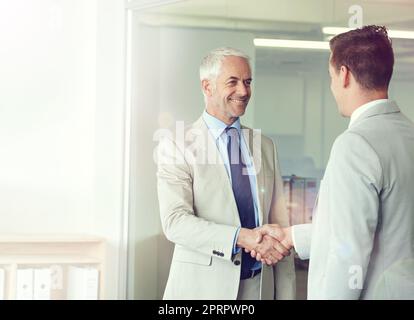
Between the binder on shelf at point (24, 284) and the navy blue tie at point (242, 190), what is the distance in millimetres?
1219

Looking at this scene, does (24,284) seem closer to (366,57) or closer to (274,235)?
(274,235)

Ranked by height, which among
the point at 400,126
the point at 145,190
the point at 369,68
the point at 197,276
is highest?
the point at 369,68

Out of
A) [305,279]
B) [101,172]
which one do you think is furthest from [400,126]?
[101,172]

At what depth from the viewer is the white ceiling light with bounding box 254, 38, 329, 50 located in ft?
12.1

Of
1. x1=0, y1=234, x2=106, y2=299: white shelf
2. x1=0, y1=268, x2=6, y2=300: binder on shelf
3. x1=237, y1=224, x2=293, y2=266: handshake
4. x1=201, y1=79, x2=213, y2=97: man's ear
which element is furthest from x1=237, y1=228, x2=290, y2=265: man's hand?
x1=0, y1=268, x2=6, y2=300: binder on shelf

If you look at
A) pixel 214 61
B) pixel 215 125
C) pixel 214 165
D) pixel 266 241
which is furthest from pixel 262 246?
pixel 214 61

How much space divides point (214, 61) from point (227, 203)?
0.73 meters

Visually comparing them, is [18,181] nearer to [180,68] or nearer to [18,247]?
[18,247]

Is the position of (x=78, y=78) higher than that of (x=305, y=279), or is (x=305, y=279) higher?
(x=78, y=78)

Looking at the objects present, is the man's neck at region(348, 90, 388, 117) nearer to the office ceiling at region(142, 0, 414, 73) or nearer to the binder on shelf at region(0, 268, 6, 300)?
the office ceiling at region(142, 0, 414, 73)

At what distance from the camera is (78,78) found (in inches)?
185

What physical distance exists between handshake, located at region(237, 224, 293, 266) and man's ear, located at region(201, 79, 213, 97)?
0.71 m

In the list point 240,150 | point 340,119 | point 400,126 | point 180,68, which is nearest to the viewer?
point 400,126

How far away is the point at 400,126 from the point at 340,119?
2.09 feet
